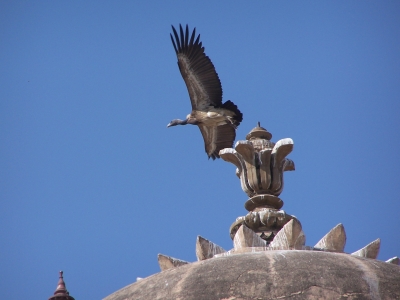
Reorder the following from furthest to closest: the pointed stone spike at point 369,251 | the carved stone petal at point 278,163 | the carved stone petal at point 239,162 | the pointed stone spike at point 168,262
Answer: the carved stone petal at point 239,162
the carved stone petal at point 278,163
the pointed stone spike at point 369,251
the pointed stone spike at point 168,262

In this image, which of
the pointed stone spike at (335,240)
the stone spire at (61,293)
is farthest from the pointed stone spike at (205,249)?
the stone spire at (61,293)

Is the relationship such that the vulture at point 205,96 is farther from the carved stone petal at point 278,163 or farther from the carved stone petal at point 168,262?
the carved stone petal at point 168,262

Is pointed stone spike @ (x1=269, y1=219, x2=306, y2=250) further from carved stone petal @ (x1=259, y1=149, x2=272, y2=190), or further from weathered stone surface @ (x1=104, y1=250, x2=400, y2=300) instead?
carved stone petal @ (x1=259, y1=149, x2=272, y2=190)

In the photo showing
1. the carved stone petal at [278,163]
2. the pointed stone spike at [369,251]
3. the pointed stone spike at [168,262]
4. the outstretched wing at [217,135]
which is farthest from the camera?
the outstretched wing at [217,135]

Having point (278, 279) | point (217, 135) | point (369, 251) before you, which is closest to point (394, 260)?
point (369, 251)

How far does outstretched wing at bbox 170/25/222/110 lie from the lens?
1939 cm

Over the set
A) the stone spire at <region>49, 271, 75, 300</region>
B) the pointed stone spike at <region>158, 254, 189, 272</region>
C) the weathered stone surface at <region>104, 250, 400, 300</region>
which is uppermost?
the stone spire at <region>49, 271, 75, 300</region>

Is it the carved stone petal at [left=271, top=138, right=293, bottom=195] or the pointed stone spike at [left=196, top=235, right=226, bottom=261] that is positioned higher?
the carved stone petal at [left=271, top=138, right=293, bottom=195]

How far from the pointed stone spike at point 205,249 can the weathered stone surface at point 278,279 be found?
44 centimetres

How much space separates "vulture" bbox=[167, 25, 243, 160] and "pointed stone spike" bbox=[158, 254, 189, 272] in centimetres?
948

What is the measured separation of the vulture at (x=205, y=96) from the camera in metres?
19.4

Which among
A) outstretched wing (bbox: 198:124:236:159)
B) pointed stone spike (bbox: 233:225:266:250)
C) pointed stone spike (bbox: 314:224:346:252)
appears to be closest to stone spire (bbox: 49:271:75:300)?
pointed stone spike (bbox: 233:225:266:250)

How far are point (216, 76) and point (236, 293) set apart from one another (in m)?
11.3

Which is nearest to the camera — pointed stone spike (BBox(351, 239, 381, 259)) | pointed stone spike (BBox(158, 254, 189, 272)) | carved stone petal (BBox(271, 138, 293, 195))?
pointed stone spike (BBox(158, 254, 189, 272))
